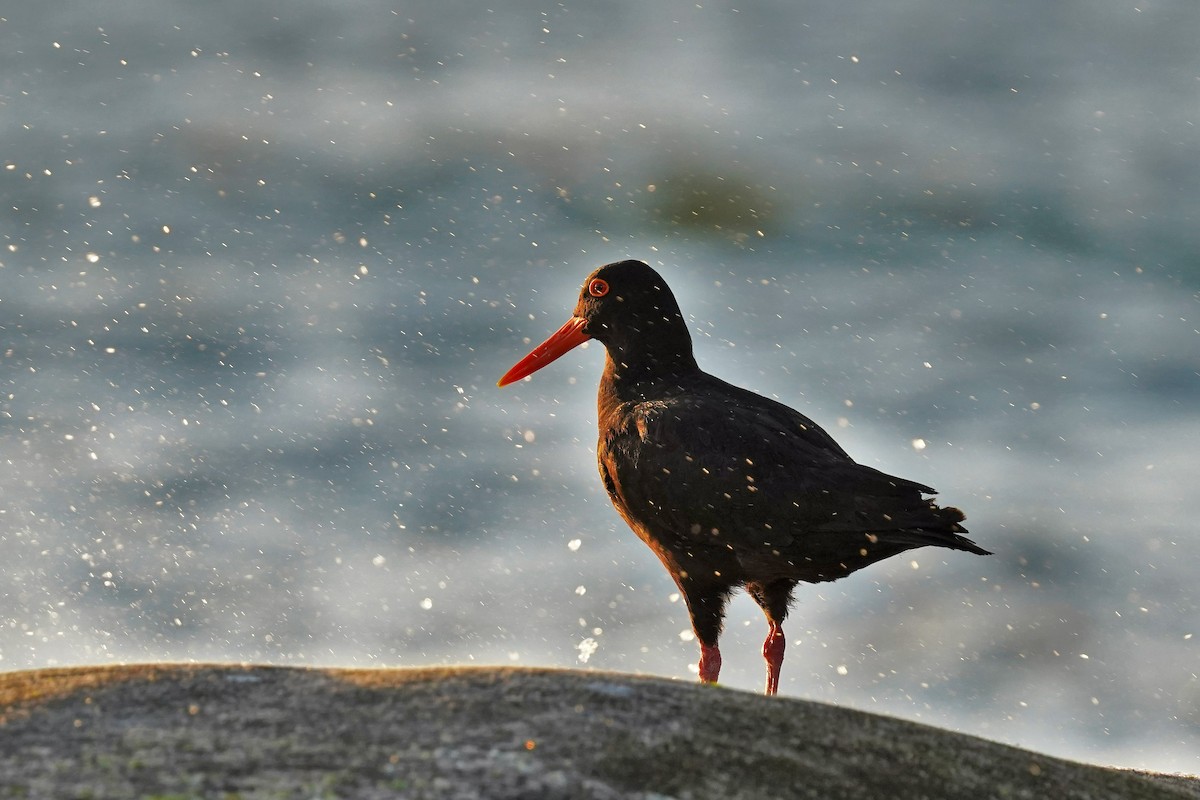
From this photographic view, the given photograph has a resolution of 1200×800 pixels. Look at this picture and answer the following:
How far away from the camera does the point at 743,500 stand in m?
6.51

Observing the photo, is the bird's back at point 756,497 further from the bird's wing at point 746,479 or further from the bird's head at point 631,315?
the bird's head at point 631,315

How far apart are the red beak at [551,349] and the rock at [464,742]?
4.59 meters

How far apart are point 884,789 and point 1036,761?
2.79 ft

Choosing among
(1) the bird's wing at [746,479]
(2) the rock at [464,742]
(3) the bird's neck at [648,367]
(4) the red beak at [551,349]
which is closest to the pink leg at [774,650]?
(1) the bird's wing at [746,479]

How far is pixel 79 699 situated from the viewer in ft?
11.2

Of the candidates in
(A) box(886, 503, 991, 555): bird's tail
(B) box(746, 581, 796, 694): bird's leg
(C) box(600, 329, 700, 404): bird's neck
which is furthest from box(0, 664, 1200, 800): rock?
(C) box(600, 329, 700, 404): bird's neck

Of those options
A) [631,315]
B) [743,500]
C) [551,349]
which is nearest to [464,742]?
[743,500]

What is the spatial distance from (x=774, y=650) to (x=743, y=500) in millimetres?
1039

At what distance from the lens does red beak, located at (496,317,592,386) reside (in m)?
8.15

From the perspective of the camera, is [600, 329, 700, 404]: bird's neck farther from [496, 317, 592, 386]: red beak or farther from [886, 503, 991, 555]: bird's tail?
[886, 503, 991, 555]: bird's tail

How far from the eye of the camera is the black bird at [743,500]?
20.9ft

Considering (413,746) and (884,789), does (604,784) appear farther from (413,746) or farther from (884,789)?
(884,789)

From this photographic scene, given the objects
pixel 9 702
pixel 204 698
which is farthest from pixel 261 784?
pixel 9 702

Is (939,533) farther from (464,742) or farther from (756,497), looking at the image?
(464,742)
